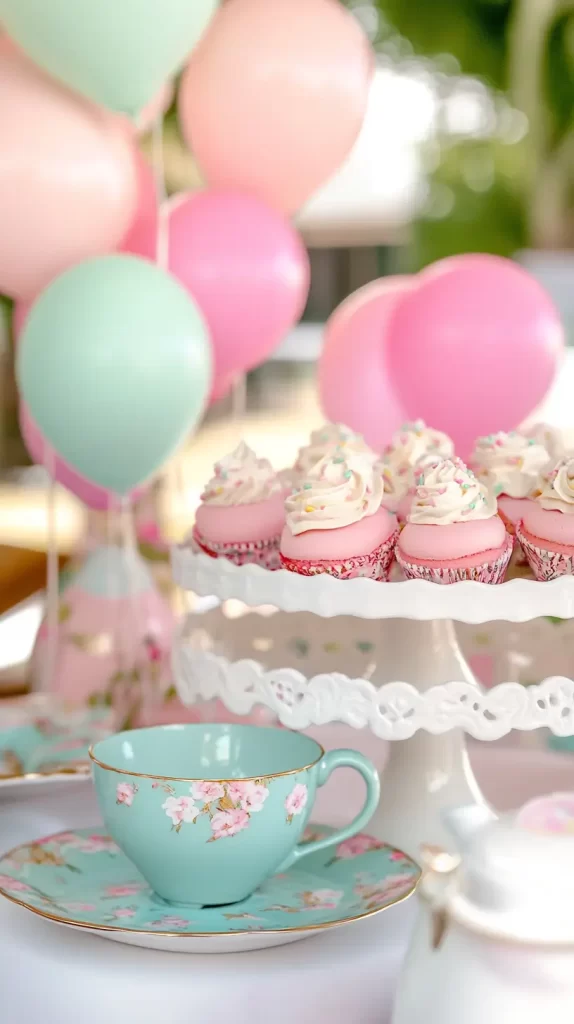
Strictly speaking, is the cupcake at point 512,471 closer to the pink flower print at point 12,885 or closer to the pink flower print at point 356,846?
the pink flower print at point 356,846

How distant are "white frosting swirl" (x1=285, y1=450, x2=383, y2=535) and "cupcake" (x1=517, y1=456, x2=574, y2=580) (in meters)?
0.13

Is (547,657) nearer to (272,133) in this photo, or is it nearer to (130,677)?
(130,677)

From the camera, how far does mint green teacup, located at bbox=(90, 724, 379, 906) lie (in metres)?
0.76

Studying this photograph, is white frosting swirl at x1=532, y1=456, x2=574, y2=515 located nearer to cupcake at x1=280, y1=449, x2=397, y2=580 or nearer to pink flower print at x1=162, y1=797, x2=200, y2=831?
cupcake at x1=280, y1=449, x2=397, y2=580

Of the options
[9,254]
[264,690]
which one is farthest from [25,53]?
[264,690]

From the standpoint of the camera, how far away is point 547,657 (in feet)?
3.82

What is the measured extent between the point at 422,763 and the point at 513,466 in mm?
274

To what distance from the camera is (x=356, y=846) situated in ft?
2.93

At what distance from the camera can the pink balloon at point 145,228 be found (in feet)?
5.46

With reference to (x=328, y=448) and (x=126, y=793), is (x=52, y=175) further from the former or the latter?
(x=126, y=793)

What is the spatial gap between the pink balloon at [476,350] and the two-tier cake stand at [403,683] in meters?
0.56

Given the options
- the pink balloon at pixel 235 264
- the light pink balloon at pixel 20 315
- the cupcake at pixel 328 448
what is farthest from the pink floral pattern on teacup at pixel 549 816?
the light pink balloon at pixel 20 315

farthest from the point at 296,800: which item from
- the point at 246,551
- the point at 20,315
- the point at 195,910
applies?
the point at 20,315

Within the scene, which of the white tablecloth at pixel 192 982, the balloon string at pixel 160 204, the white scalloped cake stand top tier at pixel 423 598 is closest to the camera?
the white tablecloth at pixel 192 982
